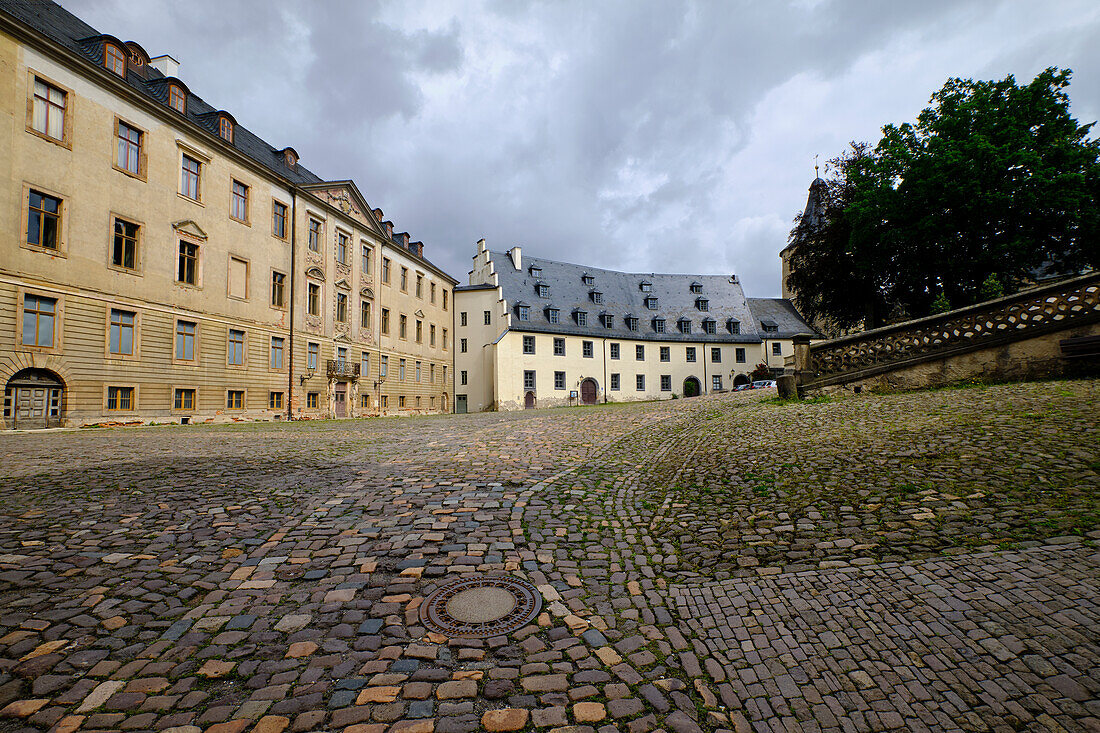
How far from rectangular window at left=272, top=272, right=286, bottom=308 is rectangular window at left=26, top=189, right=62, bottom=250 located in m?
9.82

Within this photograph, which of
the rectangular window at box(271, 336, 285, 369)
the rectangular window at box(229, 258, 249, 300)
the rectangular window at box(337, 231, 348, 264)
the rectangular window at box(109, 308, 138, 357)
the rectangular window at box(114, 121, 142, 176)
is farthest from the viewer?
the rectangular window at box(337, 231, 348, 264)

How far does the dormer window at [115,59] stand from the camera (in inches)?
830

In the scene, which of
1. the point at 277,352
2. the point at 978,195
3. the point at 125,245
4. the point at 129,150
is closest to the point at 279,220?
the point at 277,352

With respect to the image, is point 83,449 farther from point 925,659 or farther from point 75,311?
point 925,659

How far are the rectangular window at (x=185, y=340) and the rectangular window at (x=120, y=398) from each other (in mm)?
2461

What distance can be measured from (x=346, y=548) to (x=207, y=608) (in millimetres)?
1324

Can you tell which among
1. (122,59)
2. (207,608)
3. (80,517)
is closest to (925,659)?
(207,608)

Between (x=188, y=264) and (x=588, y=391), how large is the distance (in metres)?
31.6

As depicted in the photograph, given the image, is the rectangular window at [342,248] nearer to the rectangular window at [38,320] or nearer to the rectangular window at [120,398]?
the rectangular window at [120,398]

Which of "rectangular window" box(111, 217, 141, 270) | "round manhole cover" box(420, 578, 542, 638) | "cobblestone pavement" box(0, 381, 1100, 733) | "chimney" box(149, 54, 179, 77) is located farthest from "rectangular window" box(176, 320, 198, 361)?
"round manhole cover" box(420, 578, 542, 638)

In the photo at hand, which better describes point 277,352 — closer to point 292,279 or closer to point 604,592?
point 292,279

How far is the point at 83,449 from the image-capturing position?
1144 cm

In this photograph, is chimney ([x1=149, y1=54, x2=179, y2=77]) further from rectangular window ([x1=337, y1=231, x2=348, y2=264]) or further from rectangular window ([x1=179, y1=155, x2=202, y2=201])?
rectangular window ([x1=337, y1=231, x2=348, y2=264])

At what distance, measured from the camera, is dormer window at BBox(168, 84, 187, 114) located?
23500 millimetres
